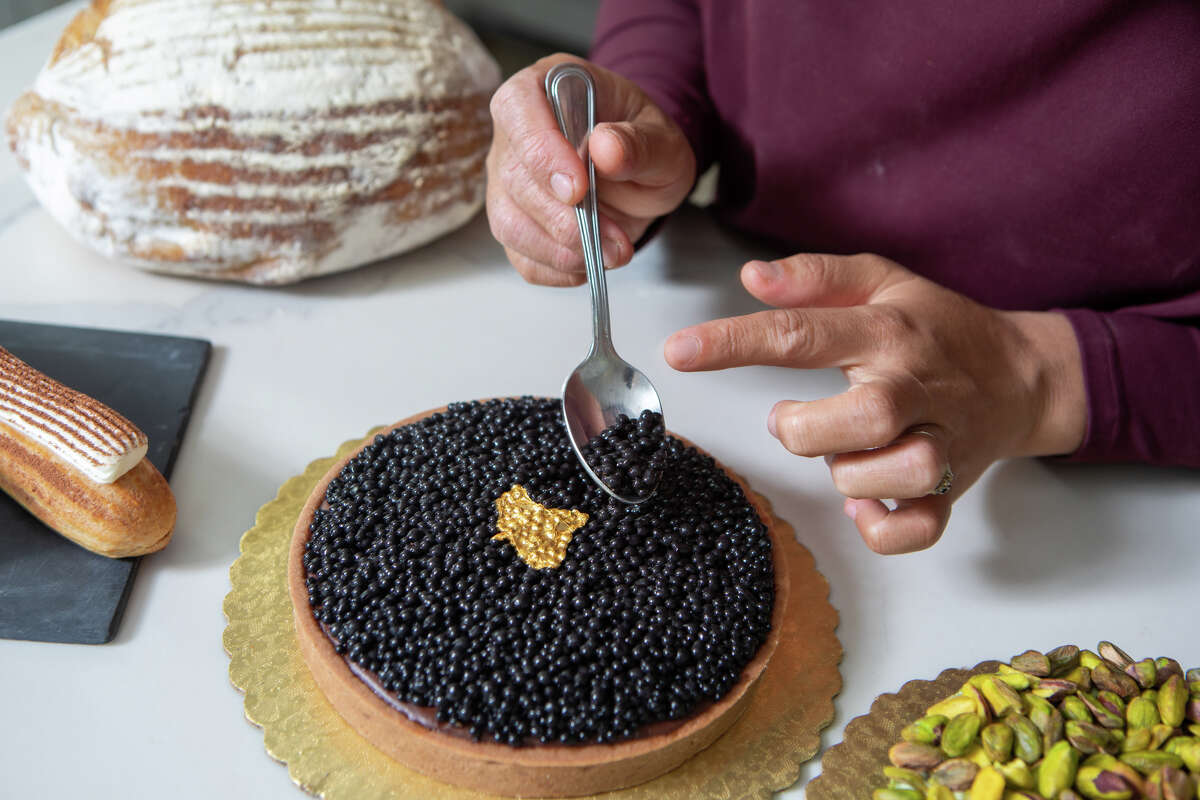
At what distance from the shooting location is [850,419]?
81 cm

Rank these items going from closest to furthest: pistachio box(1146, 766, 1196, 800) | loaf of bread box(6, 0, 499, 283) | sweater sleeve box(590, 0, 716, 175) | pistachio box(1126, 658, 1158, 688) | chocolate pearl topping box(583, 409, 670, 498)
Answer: pistachio box(1146, 766, 1196, 800), pistachio box(1126, 658, 1158, 688), chocolate pearl topping box(583, 409, 670, 498), loaf of bread box(6, 0, 499, 283), sweater sleeve box(590, 0, 716, 175)

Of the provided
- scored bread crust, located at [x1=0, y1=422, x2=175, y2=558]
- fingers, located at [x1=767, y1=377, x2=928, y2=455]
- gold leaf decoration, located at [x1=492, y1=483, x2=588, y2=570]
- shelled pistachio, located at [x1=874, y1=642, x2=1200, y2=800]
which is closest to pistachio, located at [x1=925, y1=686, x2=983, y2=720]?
shelled pistachio, located at [x1=874, y1=642, x2=1200, y2=800]

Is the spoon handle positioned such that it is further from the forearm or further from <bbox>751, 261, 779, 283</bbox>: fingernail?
the forearm

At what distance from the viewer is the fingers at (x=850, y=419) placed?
81 centimetres

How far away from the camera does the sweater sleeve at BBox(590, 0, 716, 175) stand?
129cm

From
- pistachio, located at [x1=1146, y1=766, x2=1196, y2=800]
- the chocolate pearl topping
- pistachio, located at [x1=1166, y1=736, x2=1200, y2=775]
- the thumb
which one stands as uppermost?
the thumb

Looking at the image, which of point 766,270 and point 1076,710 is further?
point 766,270

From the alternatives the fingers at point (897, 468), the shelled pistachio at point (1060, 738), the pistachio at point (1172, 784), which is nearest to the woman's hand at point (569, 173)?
the fingers at point (897, 468)

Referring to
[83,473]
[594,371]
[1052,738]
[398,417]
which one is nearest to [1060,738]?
[1052,738]

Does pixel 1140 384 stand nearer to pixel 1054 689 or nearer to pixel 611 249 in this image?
pixel 1054 689

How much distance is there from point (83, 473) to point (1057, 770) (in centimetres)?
85

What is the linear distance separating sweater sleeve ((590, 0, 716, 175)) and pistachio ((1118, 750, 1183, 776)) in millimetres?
870

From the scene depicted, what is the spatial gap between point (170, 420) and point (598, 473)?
513 millimetres

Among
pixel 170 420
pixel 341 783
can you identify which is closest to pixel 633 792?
pixel 341 783
